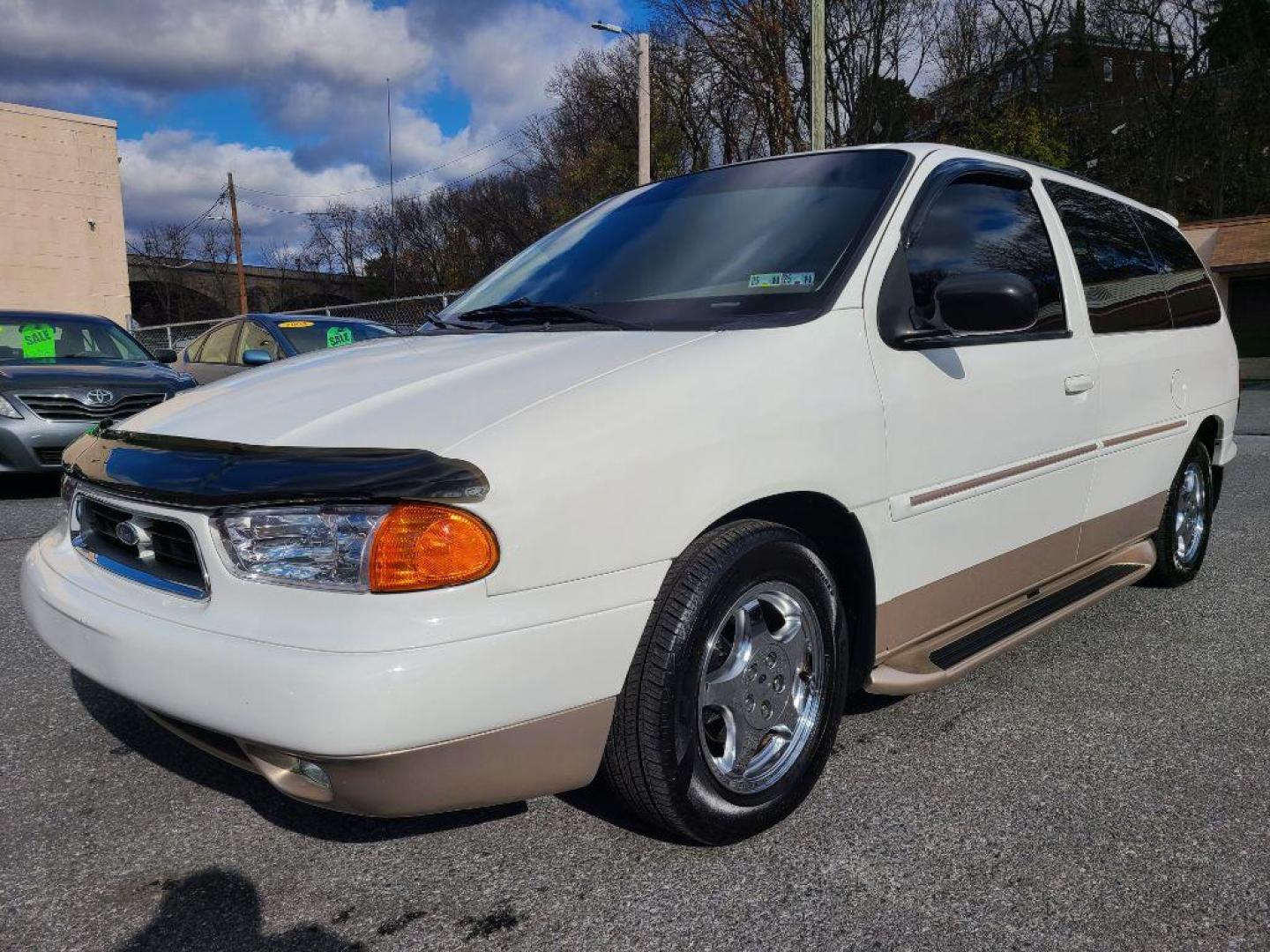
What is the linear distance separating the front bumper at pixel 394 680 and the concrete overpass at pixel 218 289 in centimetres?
5601

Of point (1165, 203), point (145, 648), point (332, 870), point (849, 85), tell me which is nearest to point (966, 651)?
point (332, 870)

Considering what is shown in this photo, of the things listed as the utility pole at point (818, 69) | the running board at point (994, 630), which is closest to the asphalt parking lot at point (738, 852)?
the running board at point (994, 630)

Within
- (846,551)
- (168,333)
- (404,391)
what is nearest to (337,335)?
(404,391)

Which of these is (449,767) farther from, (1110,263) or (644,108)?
(644,108)

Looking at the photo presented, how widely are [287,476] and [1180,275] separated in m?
4.11

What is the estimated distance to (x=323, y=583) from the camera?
6.10 ft

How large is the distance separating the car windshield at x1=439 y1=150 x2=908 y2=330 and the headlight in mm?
5212

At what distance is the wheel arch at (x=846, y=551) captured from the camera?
2441mm

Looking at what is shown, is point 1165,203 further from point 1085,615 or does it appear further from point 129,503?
point 129,503

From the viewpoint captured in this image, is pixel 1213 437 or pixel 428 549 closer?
pixel 428 549

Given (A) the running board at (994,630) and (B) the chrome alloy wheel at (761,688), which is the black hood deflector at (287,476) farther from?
(A) the running board at (994,630)

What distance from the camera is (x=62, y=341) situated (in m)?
8.50

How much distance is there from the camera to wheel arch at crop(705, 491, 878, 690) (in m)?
2.44

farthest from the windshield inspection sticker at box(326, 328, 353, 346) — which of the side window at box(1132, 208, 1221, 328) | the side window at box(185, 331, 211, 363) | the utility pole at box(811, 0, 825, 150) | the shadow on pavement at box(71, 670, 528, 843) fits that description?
the utility pole at box(811, 0, 825, 150)
